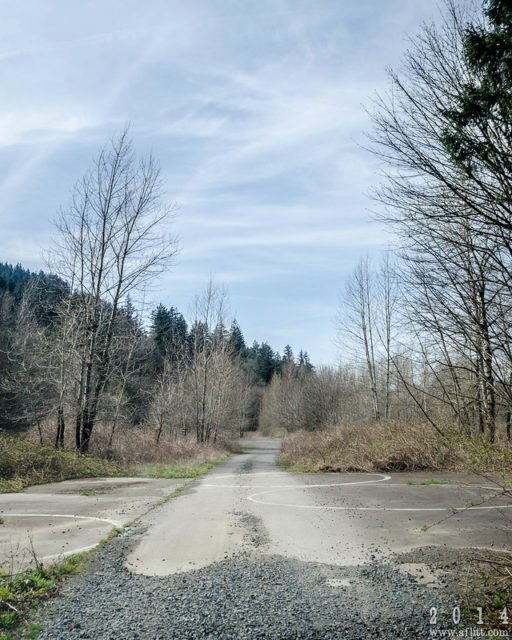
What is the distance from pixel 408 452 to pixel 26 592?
38.4 ft

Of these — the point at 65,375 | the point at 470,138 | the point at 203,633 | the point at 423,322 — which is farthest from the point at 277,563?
the point at 65,375

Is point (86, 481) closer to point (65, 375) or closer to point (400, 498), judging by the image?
point (65, 375)

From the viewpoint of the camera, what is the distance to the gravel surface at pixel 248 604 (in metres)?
3.55

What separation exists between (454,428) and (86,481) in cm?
1141

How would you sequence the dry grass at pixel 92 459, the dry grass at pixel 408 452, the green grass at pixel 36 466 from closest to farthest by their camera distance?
1. the green grass at pixel 36 466
2. the dry grass at pixel 92 459
3. the dry grass at pixel 408 452

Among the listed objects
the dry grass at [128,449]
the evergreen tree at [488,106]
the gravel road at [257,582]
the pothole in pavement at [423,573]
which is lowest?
the dry grass at [128,449]

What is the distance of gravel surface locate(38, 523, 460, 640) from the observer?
355cm

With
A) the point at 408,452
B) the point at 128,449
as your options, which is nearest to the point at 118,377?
the point at 128,449

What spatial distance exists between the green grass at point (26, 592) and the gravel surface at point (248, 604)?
141 millimetres

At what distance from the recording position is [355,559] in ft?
17.0

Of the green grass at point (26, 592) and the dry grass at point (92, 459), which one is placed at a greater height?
the green grass at point (26, 592)

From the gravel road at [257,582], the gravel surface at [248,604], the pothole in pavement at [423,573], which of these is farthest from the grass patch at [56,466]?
the pothole in pavement at [423,573]

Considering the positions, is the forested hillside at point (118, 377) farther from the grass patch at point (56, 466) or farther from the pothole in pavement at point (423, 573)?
the pothole in pavement at point (423, 573)

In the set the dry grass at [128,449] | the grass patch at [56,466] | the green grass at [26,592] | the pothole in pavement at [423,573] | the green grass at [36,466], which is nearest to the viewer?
the green grass at [26,592]
